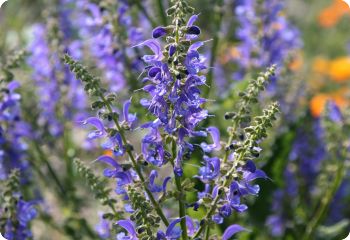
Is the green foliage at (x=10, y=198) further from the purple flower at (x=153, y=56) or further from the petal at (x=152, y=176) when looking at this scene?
the purple flower at (x=153, y=56)

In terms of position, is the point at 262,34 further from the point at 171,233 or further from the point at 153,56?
the point at 171,233

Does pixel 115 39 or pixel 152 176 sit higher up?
pixel 115 39

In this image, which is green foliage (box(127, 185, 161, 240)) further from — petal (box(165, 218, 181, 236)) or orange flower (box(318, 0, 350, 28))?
orange flower (box(318, 0, 350, 28))

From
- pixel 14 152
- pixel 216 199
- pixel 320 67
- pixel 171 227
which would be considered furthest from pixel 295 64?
pixel 171 227

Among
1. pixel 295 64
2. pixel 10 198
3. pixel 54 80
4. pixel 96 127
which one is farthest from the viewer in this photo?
pixel 295 64

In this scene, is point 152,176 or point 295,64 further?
point 295,64

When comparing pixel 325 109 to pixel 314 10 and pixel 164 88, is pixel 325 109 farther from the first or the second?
pixel 314 10

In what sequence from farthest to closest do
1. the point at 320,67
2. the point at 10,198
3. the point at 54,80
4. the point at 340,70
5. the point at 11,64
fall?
1. the point at 320,67
2. the point at 340,70
3. the point at 54,80
4. the point at 11,64
5. the point at 10,198

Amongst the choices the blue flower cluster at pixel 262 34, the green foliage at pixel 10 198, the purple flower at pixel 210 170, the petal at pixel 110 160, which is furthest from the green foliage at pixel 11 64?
the blue flower cluster at pixel 262 34

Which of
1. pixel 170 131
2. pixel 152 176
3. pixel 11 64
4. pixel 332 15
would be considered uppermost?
pixel 332 15
